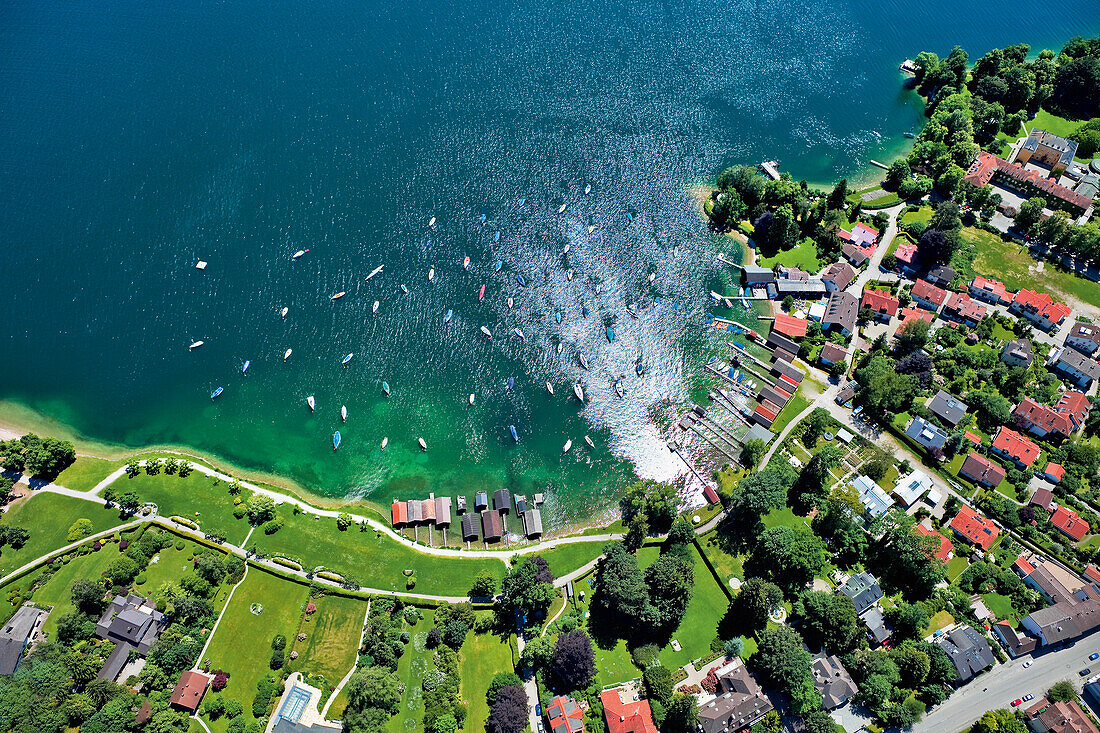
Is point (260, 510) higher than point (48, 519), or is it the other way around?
point (48, 519)

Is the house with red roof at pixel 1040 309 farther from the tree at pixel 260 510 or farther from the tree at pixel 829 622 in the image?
the tree at pixel 260 510

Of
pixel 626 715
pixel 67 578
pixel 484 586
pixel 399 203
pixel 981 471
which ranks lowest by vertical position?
pixel 626 715

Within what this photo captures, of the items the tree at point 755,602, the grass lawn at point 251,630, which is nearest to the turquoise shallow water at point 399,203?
the grass lawn at point 251,630

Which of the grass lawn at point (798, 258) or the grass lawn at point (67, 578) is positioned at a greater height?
the grass lawn at point (798, 258)

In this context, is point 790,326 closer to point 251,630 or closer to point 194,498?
point 251,630

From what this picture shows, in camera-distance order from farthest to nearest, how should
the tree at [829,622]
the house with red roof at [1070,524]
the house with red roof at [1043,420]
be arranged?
the house with red roof at [1043,420] → the house with red roof at [1070,524] → the tree at [829,622]

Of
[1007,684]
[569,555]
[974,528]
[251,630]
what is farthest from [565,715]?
[974,528]
